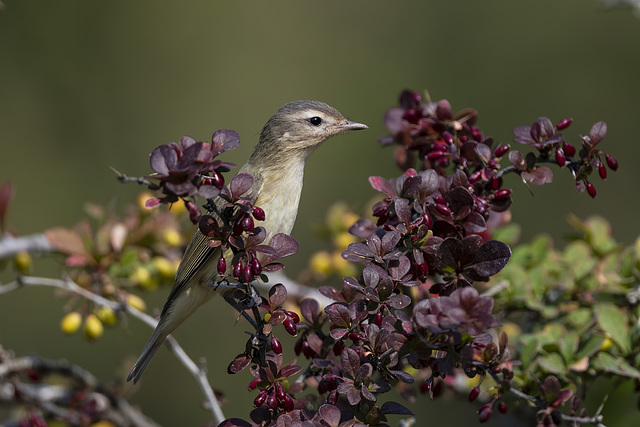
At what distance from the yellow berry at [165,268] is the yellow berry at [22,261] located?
58 centimetres

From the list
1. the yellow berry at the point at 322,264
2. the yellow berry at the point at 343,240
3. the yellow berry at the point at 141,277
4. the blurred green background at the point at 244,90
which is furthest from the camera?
the blurred green background at the point at 244,90

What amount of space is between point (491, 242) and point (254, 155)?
1.91 meters

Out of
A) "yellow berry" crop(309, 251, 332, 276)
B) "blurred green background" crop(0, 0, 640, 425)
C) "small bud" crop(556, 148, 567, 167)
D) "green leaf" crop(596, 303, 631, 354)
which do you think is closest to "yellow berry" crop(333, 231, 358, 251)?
"yellow berry" crop(309, 251, 332, 276)

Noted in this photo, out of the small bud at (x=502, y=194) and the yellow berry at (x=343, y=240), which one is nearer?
the small bud at (x=502, y=194)

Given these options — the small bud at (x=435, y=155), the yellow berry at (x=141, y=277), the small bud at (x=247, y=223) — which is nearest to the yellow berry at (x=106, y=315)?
the yellow berry at (x=141, y=277)

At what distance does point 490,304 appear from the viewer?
1.47 meters

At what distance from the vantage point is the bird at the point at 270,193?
2.88 meters

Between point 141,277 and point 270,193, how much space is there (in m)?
0.73

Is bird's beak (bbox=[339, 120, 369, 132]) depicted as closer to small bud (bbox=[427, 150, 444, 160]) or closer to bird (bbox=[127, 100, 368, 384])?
bird (bbox=[127, 100, 368, 384])

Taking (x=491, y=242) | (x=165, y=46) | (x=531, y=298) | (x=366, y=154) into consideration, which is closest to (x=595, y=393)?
(x=531, y=298)

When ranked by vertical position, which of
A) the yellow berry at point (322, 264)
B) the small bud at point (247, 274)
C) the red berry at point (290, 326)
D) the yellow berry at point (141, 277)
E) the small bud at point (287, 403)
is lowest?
the yellow berry at point (322, 264)

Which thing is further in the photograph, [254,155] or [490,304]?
[254,155]

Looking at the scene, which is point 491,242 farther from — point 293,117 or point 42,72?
point 42,72

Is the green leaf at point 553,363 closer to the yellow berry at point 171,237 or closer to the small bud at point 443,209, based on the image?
the small bud at point 443,209
